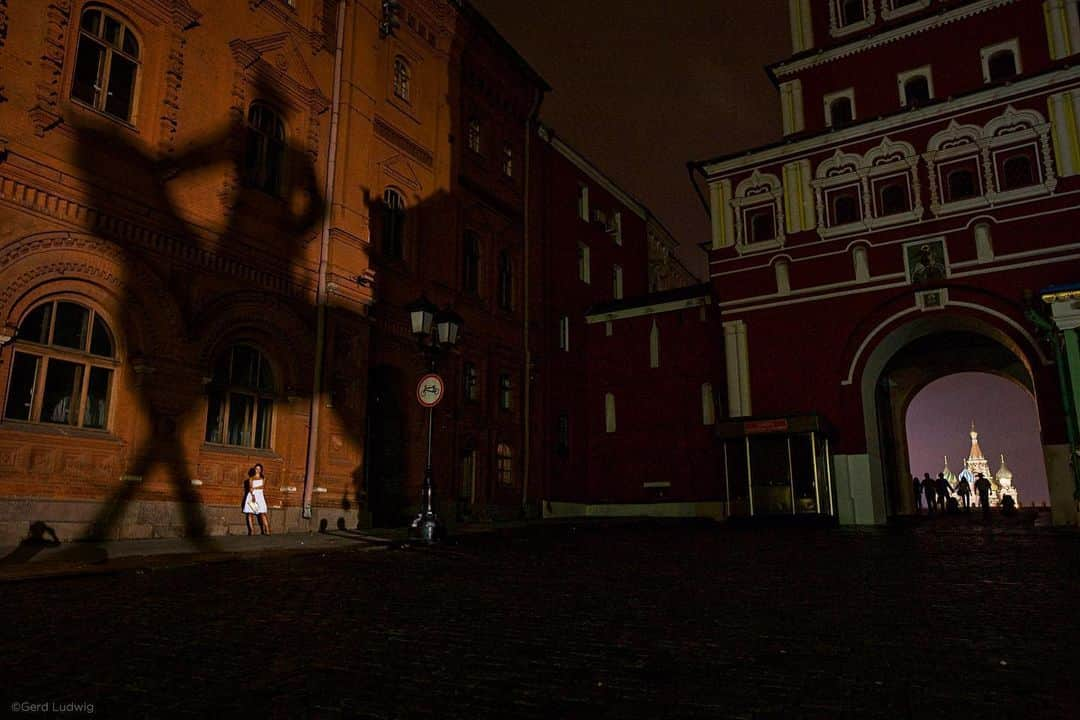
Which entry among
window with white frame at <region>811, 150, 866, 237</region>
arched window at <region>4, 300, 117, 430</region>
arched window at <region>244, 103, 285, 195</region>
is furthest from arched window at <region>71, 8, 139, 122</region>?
A: window with white frame at <region>811, 150, 866, 237</region>

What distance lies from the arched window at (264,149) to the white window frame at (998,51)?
2161cm

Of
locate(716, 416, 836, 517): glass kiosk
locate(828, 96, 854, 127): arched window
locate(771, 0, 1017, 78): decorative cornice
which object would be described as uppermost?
locate(771, 0, 1017, 78): decorative cornice

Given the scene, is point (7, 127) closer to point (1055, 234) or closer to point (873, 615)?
point (873, 615)

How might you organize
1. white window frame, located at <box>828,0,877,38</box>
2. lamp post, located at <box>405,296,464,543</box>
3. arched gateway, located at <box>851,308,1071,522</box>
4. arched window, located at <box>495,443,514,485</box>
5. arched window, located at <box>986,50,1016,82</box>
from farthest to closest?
white window frame, located at <box>828,0,877,38</box> → arched window, located at <box>495,443,514,485</box> → arched window, located at <box>986,50,1016,82</box> → arched gateway, located at <box>851,308,1071,522</box> → lamp post, located at <box>405,296,464,543</box>

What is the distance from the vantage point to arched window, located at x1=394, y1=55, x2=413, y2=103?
68.3 feet

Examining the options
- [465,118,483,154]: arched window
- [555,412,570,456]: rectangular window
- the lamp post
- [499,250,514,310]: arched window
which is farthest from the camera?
[555,412,570,456]: rectangular window

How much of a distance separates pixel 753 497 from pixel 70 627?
2040 cm

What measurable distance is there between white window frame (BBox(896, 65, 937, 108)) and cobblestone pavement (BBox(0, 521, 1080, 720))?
68.7ft

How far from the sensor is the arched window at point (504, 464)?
23391mm

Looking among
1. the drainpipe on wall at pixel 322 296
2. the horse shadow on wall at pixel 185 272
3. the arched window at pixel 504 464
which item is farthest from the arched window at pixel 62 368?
the arched window at pixel 504 464

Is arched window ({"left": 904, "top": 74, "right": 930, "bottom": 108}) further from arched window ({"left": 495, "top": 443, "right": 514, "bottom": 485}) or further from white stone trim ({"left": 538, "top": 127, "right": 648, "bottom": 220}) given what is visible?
arched window ({"left": 495, "top": 443, "right": 514, "bottom": 485})

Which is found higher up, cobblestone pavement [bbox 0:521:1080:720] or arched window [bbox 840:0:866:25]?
arched window [bbox 840:0:866:25]

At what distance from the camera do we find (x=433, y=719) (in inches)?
99.1

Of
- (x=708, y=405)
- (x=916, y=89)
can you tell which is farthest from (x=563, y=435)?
(x=916, y=89)
